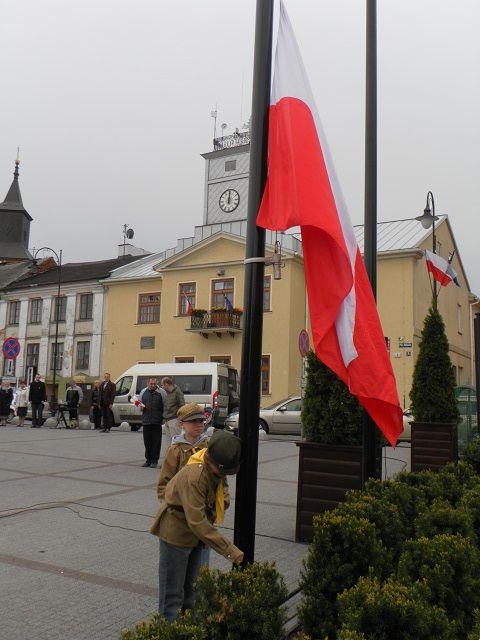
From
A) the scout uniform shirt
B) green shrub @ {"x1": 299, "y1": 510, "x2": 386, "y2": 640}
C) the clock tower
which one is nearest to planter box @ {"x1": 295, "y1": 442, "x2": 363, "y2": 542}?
green shrub @ {"x1": 299, "y1": 510, "x2": 386, "y2": 640}

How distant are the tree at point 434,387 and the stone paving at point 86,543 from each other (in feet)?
10.1

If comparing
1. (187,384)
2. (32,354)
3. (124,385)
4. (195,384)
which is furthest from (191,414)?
(32,354)

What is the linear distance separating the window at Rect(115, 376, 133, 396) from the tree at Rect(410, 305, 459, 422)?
15.9 m

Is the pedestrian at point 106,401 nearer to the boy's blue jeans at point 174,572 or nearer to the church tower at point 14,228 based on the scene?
the boy's blue jeans at point 174,572

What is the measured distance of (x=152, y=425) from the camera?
12.7m

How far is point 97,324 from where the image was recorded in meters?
43.2

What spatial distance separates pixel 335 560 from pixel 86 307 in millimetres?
42003

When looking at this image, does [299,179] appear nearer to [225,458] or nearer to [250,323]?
[250,323]

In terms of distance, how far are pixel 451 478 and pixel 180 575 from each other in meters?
3.07

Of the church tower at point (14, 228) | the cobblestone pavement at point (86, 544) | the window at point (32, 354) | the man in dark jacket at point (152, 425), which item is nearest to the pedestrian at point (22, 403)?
the cobblestone pavement at point (86, 544)

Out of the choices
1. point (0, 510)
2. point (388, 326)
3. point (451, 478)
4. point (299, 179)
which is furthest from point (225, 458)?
point (388, 326)

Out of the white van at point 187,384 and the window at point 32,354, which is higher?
the window at point 32,354

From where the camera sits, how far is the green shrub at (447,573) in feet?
11.5

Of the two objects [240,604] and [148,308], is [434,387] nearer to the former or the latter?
[240,604]
